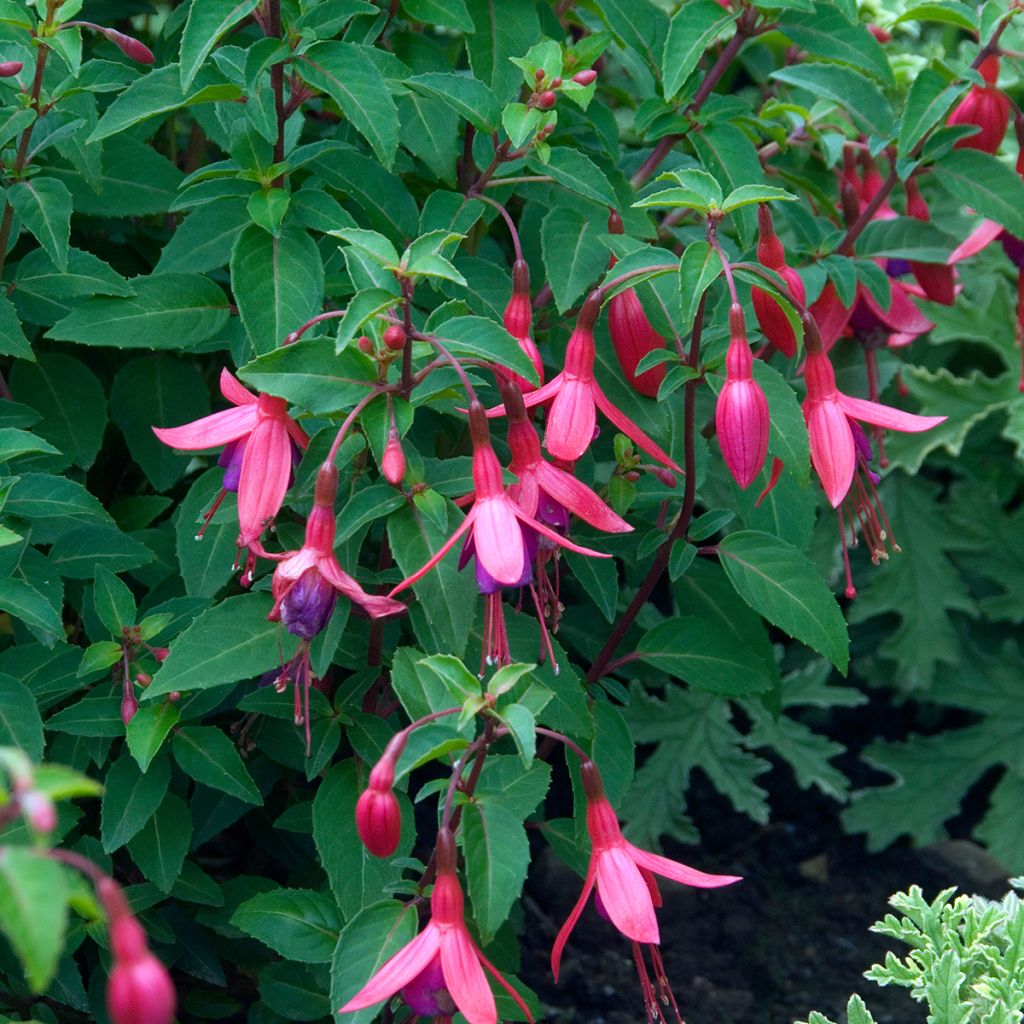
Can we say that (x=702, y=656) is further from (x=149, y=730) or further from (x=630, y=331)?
(x=149, y=730)

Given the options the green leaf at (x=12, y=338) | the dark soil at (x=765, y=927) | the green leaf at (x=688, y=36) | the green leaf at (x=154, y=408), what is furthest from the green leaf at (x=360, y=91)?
the dark soil at (x=765, y=927)

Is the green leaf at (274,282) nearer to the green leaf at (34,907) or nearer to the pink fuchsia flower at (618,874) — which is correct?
the pink fuchsia flower at (618,874)

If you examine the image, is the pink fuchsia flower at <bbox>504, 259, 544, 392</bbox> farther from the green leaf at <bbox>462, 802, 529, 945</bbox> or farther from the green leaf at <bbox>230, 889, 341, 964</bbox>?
the green leaf at <bbox>230, 889, 341, 964</bbox>

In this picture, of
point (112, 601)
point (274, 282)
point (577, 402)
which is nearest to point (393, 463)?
point (577, 402)

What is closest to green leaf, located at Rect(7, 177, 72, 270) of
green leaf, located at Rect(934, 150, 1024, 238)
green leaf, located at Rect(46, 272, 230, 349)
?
green leaf, located at Rect(46, 272, 230, 349)

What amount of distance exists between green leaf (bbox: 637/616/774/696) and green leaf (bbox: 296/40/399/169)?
563 mm

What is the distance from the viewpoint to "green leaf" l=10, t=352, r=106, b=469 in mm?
1394

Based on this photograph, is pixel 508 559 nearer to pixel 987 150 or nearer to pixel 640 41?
pixel 640 41

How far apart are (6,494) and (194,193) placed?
0.35m

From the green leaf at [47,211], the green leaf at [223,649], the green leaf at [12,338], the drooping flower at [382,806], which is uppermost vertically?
the green leaf at [47,211]

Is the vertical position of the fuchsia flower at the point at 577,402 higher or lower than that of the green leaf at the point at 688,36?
lower

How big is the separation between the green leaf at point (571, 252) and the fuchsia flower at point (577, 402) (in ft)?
0.38

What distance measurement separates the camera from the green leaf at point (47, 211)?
1.16 m

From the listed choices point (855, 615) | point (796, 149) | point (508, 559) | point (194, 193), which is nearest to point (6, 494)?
point (194, 193)
